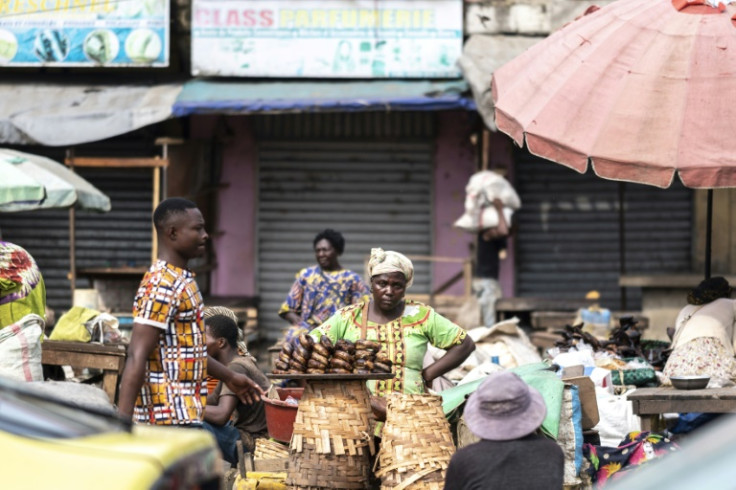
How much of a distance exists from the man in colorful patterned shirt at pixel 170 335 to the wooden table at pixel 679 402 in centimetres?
269

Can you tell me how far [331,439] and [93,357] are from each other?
3325mm

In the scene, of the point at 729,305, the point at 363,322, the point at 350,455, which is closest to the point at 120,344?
the point at 363,322

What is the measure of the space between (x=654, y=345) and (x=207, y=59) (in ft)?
19.9

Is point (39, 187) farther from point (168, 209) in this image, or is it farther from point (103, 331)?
point (168, 209)

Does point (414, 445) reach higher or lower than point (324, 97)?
lower

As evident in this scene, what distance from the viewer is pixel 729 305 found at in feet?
27.8

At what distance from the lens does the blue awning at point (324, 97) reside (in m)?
12.4

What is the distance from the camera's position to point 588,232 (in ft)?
45.8

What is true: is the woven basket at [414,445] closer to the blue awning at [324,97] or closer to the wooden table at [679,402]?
the wooden table at [679,402]

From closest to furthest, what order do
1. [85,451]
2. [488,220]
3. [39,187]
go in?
[85,451]
[39,187]
[488,220]

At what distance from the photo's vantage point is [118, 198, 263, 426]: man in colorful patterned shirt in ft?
18.3

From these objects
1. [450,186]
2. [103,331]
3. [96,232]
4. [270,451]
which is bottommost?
[270,451]

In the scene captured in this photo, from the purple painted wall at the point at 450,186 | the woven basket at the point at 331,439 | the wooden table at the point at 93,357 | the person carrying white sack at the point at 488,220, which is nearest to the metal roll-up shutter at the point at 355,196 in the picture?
the purple painted wall at the point at 450,186

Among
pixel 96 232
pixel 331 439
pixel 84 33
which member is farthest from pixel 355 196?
pixel 331 439
